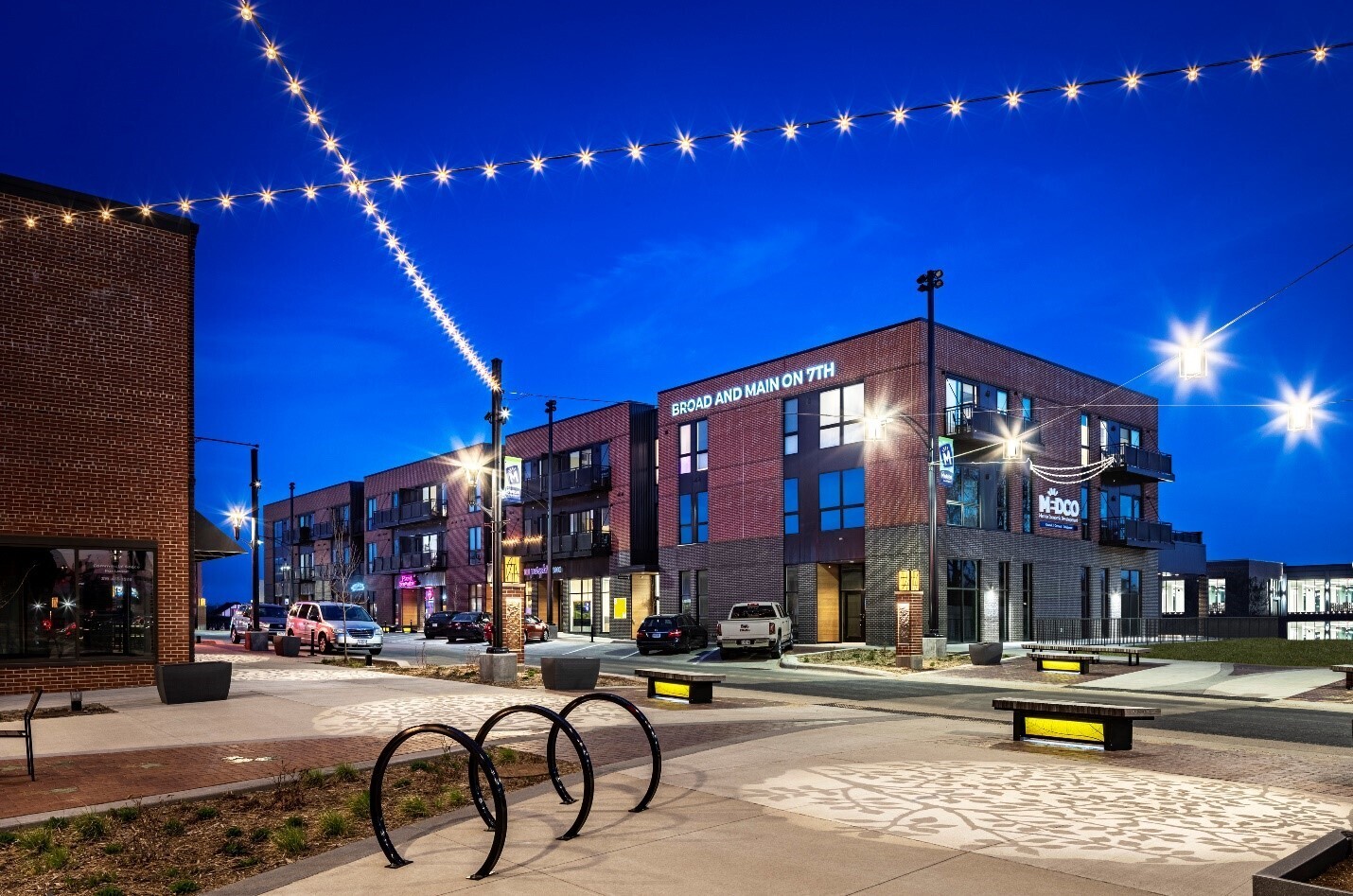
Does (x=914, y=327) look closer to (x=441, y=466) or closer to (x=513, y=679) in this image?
(x=513, y=679)

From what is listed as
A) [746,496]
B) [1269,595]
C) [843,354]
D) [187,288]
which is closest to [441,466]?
[746,496]

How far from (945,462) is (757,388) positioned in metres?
13.9

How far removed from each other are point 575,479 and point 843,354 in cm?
1903

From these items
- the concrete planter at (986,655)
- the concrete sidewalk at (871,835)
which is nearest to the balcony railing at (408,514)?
the concrete planter at (986,655)

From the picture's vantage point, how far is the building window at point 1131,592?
157ft

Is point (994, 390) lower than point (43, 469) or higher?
higher

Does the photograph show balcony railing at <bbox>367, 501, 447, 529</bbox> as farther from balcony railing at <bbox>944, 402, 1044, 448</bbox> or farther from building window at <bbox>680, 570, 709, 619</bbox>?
balcony railing at <bbox>944, 402, 1044, 448</bbox>

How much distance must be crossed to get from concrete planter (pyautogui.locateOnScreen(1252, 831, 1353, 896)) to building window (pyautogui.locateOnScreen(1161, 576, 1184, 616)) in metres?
63.5

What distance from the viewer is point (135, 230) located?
20531 mm

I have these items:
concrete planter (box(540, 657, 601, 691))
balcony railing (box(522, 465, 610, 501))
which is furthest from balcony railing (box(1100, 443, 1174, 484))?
concrete planter (box(540, 657, 601, 691))

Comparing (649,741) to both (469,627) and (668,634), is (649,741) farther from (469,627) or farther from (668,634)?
(469,627)

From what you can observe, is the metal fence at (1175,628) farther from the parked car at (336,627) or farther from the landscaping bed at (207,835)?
the landscaping bed at (207,835)

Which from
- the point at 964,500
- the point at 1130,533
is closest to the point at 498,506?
the point at 964,500

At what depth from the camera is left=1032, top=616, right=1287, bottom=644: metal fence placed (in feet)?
141
